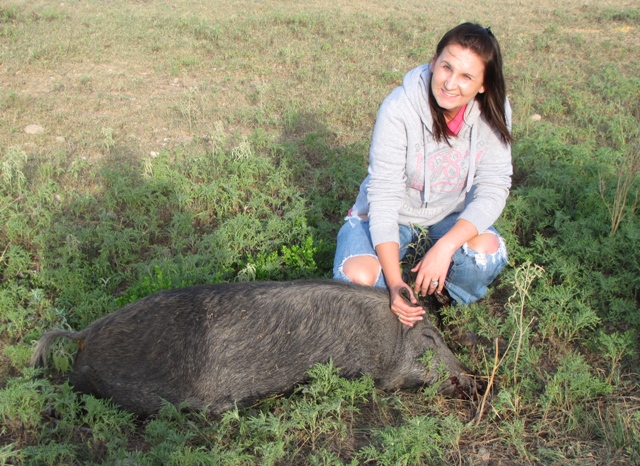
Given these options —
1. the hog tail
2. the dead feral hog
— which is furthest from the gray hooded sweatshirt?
the hog tail

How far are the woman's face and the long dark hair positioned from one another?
0.03 meters

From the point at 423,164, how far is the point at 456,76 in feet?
2.07

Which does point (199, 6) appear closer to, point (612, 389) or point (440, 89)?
point (440, 89)

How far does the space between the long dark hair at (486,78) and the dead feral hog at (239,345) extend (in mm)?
1142

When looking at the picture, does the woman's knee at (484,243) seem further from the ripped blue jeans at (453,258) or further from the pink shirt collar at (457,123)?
the pink shirt collar at (457,123)

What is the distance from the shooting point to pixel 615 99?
6.94m

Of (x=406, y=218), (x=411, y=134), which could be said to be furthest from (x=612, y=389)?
(x=411, y=134)

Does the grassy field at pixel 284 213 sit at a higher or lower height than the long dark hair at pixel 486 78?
lower

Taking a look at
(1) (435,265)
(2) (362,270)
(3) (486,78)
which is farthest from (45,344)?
(3) (486,78)

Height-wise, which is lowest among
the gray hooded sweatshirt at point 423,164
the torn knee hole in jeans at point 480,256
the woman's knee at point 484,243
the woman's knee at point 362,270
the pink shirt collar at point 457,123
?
the woman's knee at point 362,270

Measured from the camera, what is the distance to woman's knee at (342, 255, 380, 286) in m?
3.70

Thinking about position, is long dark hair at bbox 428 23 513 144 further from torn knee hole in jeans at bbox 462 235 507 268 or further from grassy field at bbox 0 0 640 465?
grassy field at bbox 0 0 640 465

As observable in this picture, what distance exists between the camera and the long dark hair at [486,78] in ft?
10.8

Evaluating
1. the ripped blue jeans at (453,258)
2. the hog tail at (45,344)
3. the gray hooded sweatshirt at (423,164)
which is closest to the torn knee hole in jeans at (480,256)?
the ripped blue jeans at (453,258)
